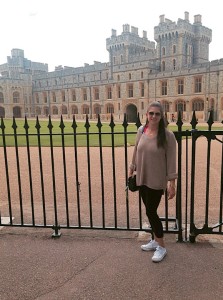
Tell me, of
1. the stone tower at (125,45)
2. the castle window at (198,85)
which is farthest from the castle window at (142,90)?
the stone tower at (125,45)

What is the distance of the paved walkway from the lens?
7.63 feet

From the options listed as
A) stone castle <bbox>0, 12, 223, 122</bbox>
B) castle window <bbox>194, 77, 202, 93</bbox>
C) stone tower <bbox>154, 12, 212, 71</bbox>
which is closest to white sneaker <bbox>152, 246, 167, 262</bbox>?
stone castle <bbox>0, 12, 223, 122</bbox>

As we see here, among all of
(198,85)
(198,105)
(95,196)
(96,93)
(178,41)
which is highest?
(178,41)

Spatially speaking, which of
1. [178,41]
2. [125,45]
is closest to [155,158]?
[178,41]

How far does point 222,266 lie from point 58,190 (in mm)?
3864

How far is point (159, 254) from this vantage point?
279cm

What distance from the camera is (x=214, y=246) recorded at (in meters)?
3.06

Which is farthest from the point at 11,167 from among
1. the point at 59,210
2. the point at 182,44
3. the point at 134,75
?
the point at 182,44

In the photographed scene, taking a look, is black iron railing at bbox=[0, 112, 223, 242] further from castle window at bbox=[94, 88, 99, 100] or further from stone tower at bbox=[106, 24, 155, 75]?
stone tower at bbox=[106, 24, 155, 75]

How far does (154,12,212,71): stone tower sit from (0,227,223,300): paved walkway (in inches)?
1714

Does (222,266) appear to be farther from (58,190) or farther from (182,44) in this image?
(182,44)

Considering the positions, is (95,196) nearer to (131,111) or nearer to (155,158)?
(155,158)

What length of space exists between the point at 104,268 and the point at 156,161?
120cm

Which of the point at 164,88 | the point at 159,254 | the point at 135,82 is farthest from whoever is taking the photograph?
the point at 135,82
